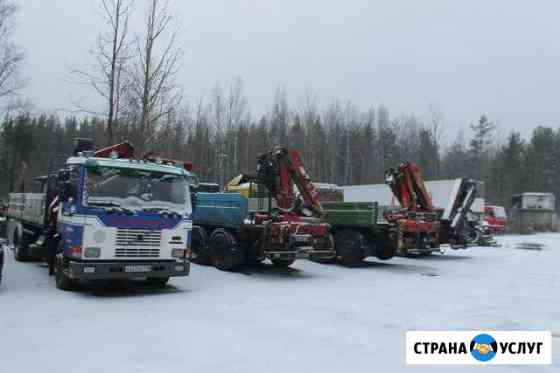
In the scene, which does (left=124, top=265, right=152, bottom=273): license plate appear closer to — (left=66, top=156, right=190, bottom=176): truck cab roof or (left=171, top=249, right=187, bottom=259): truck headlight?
(left=171, top=249, right=187, bottom=259): truck headlight

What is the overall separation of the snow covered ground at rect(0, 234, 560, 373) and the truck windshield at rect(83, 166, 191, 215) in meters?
1.72

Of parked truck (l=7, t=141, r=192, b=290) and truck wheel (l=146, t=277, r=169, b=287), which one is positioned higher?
parked truck (l=7, t=141, r=192, b=290)

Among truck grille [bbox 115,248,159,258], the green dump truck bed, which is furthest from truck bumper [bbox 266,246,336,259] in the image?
truck grille [bbox 115,248,159,258]

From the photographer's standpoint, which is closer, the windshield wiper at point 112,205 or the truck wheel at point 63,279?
the windshield wiper at point 112,205

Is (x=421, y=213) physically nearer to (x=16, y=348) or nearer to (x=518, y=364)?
(x=518, y=364)

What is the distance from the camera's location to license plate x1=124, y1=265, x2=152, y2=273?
885 centimetres

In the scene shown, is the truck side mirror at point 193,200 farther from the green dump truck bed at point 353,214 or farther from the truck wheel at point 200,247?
the green dump truck bed at point 353,214

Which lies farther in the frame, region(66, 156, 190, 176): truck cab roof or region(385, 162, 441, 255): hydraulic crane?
region(385, 162, 441, 255): hydraulic crane

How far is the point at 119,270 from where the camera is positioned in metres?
8.78

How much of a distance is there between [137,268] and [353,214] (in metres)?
8.02

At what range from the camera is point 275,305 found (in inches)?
344

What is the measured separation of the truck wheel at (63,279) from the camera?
9.24 m

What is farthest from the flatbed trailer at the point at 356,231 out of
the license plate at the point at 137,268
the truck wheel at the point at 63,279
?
the truck wheel at the point at 63,279

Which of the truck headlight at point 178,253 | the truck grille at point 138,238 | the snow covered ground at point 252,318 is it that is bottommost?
the snow covered ground at point 252,318
